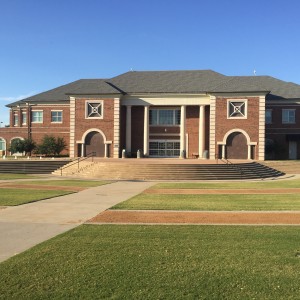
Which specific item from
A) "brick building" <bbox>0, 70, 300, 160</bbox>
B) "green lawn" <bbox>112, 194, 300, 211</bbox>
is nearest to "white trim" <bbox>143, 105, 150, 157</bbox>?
"brick building" <bbox>0, 70, 300, 160</bbox>

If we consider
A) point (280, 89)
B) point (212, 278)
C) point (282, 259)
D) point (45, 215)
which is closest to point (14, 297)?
point (212, 278)

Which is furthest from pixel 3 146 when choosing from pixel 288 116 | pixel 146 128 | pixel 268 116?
pixel 288 116

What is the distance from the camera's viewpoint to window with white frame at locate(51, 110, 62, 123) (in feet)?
175

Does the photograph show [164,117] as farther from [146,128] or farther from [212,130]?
[212,130]

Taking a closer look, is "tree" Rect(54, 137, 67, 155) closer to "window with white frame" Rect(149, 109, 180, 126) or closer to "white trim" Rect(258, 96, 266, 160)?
"window with white frame" Rect(149, 109, 180, 126)

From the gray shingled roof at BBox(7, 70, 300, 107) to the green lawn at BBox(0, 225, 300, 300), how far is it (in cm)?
3709

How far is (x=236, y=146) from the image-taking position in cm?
4334

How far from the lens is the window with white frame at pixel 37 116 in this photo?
5378 centimetres

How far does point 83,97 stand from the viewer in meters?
45.8

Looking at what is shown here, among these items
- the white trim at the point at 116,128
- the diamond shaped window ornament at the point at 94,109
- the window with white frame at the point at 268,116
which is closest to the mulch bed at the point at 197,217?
the white trim at the point at 116,128

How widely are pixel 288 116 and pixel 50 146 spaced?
107 feet

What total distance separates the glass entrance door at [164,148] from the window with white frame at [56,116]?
1472 cm

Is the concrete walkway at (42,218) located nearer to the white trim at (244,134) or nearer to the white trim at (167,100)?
the white trim at (244,134)

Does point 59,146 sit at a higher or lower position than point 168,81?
lower
